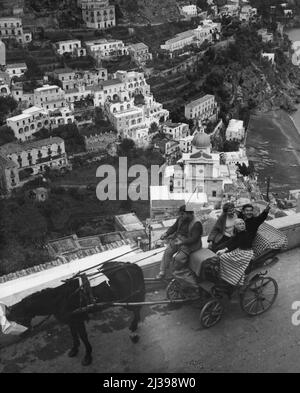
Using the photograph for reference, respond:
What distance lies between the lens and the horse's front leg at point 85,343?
2.39 metres

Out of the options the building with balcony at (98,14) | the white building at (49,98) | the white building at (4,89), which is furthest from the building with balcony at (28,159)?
the building with balcony at (98,14)

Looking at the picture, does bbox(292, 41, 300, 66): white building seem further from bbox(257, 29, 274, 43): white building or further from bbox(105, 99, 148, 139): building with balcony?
bbox(105, 99, 148, 139): building with balcony

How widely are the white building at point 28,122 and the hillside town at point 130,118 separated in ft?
0.11

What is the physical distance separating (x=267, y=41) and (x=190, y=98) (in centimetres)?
965

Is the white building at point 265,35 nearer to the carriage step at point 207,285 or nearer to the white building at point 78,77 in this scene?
the white building at point 78,77

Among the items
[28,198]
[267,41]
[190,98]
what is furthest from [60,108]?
[267,41]

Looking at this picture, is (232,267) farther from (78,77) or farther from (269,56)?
(269,56)

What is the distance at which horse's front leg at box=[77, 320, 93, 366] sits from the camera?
2.39 m

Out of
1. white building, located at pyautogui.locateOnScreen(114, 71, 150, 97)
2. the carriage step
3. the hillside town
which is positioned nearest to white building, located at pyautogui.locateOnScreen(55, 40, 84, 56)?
the hillside town

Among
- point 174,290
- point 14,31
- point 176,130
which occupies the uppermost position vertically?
point 174,290

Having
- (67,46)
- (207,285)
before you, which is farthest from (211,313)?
(67,46)

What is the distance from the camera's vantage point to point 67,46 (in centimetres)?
2089

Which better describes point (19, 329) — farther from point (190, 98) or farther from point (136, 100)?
point (190, 98)

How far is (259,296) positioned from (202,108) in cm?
1742
